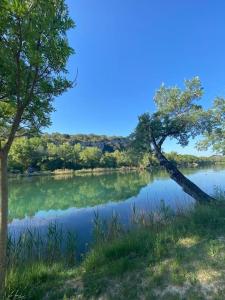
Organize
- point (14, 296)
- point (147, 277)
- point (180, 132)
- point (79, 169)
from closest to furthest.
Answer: point (14, 296) < point (147, 277) < point (180, 132) < point (79, 169)

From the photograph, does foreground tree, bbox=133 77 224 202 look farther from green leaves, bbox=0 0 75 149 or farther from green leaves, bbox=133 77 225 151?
green leaves, bbox=0 0 75 149

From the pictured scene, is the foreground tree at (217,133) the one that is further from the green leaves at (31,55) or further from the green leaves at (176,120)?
the green leaves at (31,55)

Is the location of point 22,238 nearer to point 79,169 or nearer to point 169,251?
point 169,251

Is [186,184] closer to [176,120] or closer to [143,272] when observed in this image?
[176,120]

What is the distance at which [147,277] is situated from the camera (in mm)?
4484

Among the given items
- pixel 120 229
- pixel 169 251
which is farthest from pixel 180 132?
pixel 169 251

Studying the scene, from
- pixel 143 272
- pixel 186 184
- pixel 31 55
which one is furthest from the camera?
pixel 186 184

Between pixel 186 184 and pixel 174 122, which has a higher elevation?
pixel 174 122

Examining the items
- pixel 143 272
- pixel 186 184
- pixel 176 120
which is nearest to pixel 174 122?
pixel 176 120

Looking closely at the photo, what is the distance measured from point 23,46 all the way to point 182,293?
437cm

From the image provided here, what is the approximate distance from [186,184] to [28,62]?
1018 cm

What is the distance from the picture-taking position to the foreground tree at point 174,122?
13.8m

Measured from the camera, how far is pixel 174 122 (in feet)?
45.3

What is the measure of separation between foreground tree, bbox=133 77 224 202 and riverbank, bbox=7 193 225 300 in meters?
7.74
